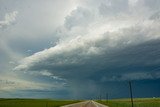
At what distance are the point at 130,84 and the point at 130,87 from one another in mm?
796

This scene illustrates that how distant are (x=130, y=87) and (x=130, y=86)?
27 centimetres

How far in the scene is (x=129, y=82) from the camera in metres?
73.8

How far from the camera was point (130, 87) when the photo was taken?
73.7m

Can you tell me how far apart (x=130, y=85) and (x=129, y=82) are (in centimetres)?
79

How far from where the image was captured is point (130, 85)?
73.7 m

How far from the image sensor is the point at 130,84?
73.5 metres

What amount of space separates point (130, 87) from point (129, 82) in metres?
1.27

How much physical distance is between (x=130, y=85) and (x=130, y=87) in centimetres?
50

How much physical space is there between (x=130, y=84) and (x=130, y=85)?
0.33 m

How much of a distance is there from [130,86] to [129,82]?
102 centimetres
